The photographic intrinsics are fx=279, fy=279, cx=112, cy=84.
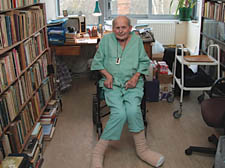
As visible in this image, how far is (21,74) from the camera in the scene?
7.42 ft

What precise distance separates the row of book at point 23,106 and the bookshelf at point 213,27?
214 cm

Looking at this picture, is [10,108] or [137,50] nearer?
[10,108]

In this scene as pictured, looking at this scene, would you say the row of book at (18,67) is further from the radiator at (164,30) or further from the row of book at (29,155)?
the radiator at (164,30)

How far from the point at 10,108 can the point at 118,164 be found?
0.99 m

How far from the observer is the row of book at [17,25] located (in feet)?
6.33

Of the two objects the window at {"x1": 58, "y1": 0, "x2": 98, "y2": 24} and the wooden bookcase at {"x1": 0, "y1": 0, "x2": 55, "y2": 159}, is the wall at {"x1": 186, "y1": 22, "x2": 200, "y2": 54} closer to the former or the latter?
the window at {"x1": 58, "y1": 0, "x2": 98, "y2": 24}

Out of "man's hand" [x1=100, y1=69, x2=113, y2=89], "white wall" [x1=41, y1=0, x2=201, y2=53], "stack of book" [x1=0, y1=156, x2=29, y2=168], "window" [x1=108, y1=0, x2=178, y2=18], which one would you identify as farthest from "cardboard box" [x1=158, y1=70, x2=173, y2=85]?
"window" [x1=108, y1=0, x2=178, y2=18]

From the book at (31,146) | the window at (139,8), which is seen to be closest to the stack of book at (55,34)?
the book at (31,146)

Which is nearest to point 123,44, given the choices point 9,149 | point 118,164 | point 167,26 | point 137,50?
point 137,50

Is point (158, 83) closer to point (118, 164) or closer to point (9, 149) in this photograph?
point (118, 164)

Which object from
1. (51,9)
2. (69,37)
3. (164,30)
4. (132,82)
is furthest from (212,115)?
(164,30)

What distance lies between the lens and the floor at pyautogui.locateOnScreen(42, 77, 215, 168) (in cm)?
236

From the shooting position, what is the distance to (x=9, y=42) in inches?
79.4

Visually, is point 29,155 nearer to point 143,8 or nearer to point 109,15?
point 109,15
